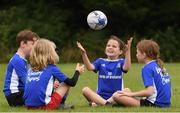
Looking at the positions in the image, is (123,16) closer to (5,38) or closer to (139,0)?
(139,0)

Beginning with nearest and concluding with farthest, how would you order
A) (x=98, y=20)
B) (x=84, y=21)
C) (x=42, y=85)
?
(x=42, y=85), (x=98, y=20), (x=84, y=21)

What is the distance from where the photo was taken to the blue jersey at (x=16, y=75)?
10.9 m

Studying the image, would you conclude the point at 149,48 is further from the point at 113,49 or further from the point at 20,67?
the point at 20,67

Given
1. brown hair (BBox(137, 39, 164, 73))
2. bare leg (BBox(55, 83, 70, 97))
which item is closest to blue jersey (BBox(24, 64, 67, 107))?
bare leg (BBox(55, 83, 70, 97))

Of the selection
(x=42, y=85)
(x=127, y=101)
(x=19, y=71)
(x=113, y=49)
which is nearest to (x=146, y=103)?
(x=127, y=101)

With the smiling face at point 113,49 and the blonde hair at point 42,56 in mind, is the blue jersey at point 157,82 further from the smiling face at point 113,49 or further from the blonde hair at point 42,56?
the blonde hair at point 42,56

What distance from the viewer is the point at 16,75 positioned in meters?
10.9

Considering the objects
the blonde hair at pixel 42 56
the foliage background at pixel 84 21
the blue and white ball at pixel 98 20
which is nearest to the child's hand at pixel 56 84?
the blonde hair at pixel 42 56

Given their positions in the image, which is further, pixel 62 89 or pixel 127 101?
pixel 127 101

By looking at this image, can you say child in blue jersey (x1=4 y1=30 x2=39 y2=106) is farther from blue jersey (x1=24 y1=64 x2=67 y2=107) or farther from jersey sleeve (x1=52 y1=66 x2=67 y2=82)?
jersey sleeve (x1=52 y1=66 x2=67 y2=82)

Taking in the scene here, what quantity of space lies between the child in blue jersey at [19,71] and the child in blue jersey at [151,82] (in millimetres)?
1649

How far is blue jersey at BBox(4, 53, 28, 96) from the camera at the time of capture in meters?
10.9

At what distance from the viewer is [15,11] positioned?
1454 inches

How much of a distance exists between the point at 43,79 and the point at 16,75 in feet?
3.40
